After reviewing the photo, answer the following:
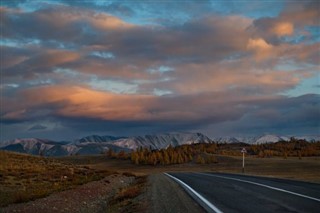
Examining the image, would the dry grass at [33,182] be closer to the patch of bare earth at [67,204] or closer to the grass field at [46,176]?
the grass field at [46,176]

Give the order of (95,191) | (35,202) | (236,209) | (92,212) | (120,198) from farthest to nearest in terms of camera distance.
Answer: (95,191), (120,198), (35,202), (92,212), (236,209)

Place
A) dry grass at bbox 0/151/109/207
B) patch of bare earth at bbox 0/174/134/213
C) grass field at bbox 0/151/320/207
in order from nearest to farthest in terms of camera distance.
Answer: patch of bare earth at bbox 0/174/134/213, dry grass at bbox 0/151/109/207, grass field at bbox 0/151/320/207

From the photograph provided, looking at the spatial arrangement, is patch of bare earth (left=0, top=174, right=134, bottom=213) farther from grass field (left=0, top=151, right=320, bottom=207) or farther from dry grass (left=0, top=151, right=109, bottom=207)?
dry grass (left=0, top=151, right=109, bottom=207)

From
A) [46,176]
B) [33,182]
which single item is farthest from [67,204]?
[46,176]

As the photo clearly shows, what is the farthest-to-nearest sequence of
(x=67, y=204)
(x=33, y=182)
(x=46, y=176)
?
(x=46, y=176)
(x=33, y=182)
(x=67, y=204)

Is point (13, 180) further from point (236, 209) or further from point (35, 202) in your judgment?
point (236, 209)

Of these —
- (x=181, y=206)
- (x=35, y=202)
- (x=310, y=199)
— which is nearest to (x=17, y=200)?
(x=35, y=202)

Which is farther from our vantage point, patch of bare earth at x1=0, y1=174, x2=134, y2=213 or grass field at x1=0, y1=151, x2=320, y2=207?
grass field at x1=0, y1=151, x2=320, y2=207

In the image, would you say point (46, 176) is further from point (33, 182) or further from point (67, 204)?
point (67, 204)

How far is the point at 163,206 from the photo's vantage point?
58.6ft

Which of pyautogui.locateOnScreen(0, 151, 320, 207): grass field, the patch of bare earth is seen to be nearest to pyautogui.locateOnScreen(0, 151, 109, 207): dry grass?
pyautogui.locateOnScreen(0, 151, 320, 207): grass field

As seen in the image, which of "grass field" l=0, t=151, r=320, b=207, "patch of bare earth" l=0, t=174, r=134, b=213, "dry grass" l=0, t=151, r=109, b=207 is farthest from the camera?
"grass field" l=0, t=151, r=320, b=207

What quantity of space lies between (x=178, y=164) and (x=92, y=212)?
17418 cm

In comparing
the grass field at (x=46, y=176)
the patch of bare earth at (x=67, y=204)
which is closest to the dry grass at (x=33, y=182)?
the grass field at (x=46, y=176)
